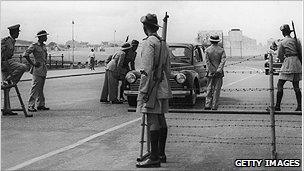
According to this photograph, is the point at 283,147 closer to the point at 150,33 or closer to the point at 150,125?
the point at 150,125

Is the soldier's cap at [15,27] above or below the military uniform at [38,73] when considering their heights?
above

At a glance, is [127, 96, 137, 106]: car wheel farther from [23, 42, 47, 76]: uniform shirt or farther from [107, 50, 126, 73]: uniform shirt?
[23, 42, 47, 76]: uniform shirt

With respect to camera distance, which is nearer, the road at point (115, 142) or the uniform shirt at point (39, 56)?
the road at point (115, 142)

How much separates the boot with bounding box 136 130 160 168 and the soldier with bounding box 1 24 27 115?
216 inches

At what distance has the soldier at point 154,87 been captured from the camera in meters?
5.29

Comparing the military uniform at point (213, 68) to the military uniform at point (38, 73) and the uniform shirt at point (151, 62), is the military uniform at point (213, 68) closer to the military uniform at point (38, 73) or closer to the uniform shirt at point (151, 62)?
the military uniform at point (38, 73)

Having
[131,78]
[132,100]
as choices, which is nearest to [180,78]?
[131,78]

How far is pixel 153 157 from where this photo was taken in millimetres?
5375

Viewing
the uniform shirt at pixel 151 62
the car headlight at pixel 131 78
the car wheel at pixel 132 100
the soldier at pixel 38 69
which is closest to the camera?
the uniform shirt at pixel 151 62

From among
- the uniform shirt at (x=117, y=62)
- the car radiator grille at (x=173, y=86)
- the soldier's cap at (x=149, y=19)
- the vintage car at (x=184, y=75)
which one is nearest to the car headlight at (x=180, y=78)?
the vintage car at (x=184, y=75)

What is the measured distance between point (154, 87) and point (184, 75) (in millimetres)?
5564

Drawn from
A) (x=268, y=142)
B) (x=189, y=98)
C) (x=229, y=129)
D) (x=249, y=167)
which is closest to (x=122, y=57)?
(x=189, y=98)

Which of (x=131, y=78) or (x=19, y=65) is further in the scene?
(x=131, y=78)

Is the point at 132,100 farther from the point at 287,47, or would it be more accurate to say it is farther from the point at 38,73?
the point at 287,47
